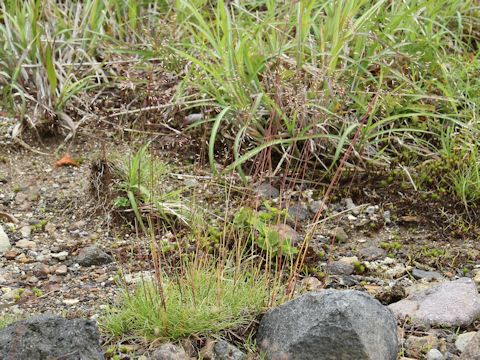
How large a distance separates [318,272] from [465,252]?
0.75m

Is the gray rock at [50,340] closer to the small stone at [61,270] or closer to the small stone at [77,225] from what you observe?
the small stone at [61,270]

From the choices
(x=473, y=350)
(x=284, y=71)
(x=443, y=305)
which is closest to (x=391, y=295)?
(x=443, y=305)

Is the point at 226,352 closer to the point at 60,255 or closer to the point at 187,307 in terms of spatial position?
the point at 187,307

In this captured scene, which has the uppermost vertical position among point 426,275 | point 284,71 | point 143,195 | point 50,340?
point 284,71

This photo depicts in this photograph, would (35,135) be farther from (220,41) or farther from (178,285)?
(178,285)

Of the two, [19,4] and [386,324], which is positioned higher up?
[19,4]

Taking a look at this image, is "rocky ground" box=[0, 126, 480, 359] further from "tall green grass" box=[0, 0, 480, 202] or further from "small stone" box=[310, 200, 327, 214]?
"tall green grass" box=[0, 0, 480, 202]

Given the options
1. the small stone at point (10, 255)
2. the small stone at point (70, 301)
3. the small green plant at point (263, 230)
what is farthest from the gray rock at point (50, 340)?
the small stone at point (10, 255)

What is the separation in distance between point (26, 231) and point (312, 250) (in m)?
1.36

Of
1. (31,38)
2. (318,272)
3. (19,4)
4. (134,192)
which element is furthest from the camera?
(19,4)

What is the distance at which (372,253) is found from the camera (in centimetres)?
404

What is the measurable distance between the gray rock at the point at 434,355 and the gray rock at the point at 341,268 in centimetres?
74

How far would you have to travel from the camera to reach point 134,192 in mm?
4105

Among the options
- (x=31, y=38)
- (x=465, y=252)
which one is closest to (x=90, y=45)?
(x=31, y=38)
